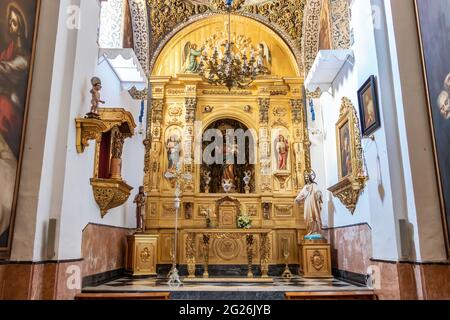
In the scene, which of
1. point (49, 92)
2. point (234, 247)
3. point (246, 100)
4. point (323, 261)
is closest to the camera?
point (49, 92)

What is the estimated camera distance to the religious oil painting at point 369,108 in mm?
4922

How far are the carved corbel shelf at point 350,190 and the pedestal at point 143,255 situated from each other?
402cm

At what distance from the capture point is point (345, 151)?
25.4 feet

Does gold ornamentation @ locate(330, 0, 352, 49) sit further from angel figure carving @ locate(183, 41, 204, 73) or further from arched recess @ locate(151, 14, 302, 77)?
angel figure carving @ locate(183, 41, 204, 73)

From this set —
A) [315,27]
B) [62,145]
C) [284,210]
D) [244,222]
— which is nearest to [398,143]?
[62,145]

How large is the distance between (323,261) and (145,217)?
441cm

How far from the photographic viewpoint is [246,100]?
34.5 feet

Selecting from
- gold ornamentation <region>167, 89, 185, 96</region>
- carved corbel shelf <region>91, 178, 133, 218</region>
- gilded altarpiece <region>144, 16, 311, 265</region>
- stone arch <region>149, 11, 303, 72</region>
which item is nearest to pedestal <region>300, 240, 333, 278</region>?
gilded altarpiece <region>144, 16, 311, 265</region>

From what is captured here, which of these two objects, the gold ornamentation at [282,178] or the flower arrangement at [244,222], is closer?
the flower arrangement at [244,222]

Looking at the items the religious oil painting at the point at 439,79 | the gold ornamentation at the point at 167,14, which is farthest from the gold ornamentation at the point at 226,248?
the gold ornamentation at the point at 167,14

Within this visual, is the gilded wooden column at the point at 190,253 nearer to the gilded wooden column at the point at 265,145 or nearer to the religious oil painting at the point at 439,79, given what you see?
the gilded wooden column at the point at 265,145
